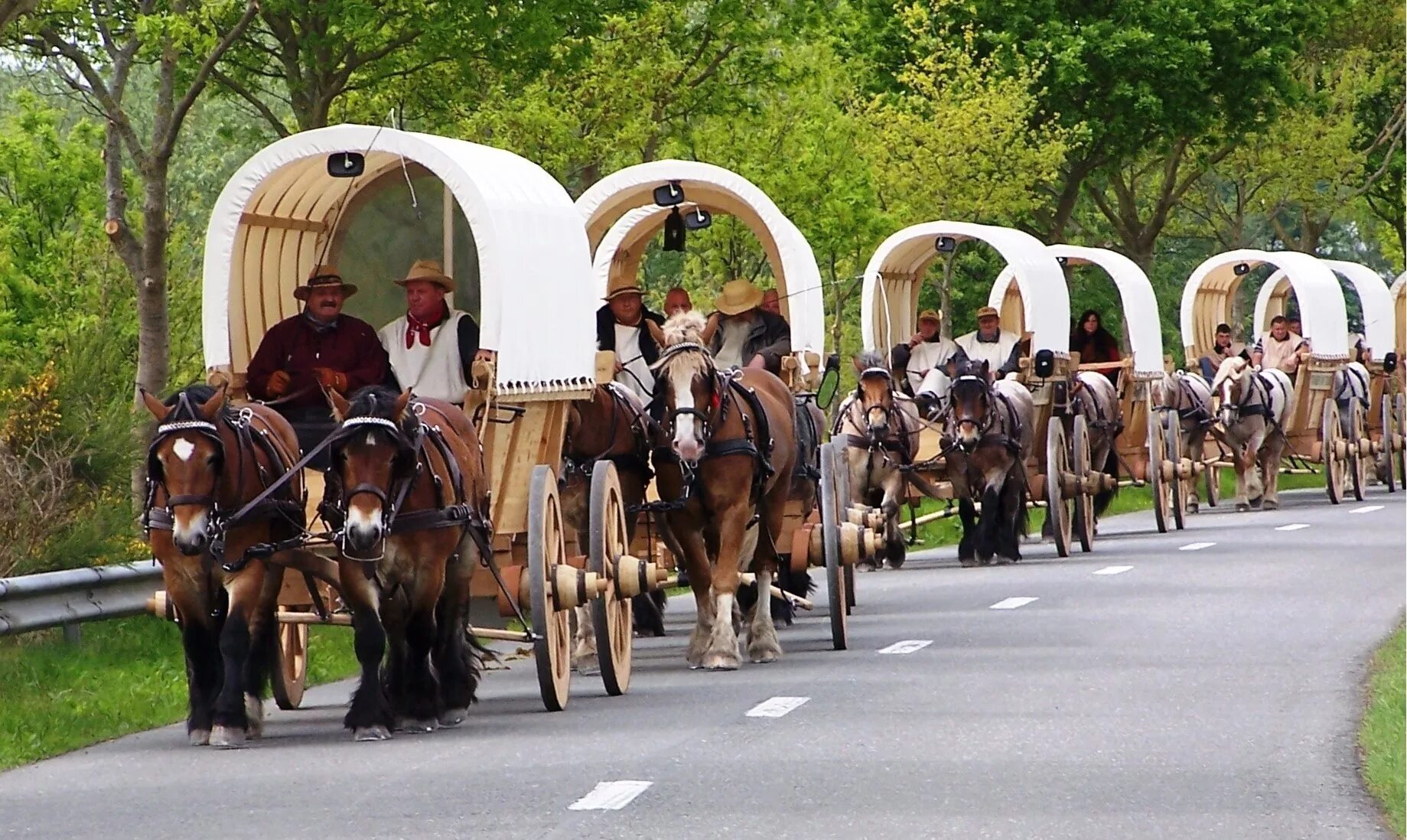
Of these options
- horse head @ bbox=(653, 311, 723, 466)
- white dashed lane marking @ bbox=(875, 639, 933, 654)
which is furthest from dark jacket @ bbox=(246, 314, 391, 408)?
white dashed lane marking @ bbox=(875, 639, 933, 654)

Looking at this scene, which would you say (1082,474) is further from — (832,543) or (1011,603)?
(832,543)

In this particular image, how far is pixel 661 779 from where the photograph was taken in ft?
33.6

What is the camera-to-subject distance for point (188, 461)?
37.4ft

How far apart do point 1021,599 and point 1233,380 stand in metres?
11.9

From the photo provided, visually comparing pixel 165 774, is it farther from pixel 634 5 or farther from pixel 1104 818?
pixel 634 5

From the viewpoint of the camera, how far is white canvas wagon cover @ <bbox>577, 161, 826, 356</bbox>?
714 inches

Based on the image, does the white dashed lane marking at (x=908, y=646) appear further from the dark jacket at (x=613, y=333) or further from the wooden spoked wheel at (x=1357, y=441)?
the wooden spoked wheel at (x=1357, y=441)

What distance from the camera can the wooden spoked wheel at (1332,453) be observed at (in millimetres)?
31828

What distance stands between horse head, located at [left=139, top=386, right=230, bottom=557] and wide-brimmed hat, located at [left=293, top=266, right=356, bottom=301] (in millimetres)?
2161

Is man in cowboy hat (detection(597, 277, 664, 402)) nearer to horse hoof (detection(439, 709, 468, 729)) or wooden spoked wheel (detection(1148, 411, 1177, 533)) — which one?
horse hoof (detection(439, 709, 468, 729))

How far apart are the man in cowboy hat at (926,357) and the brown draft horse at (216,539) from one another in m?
12.3

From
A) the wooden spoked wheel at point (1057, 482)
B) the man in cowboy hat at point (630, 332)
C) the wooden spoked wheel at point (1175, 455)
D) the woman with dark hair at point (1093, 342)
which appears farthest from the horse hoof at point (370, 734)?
the woman with dark hair at point (1093, 342)

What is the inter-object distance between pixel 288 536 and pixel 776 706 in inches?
93.2

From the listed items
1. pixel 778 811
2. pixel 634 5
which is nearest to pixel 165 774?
pixel 778 811
